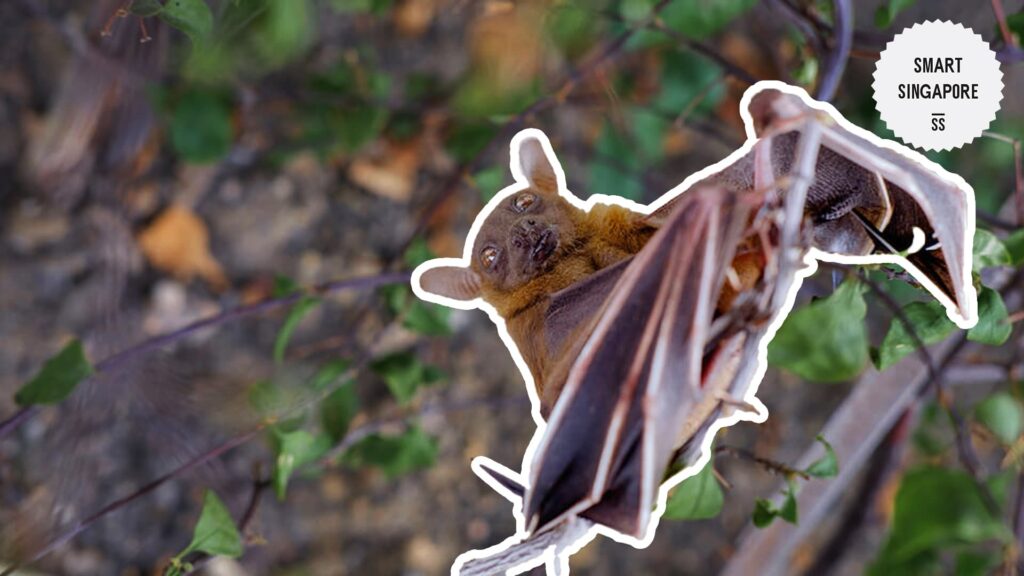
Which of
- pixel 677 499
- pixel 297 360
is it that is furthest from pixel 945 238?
pixel 297 360

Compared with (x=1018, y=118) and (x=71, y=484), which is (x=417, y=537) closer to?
(x=71, y=484)

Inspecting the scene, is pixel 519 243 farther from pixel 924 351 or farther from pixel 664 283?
pixel 924 351

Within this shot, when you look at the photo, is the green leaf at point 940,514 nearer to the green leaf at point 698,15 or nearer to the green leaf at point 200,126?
the green leaf at point 698,15

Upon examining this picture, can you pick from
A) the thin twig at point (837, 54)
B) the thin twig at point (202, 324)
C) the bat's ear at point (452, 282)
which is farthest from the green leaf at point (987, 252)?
the thin twig at point (202, 324)

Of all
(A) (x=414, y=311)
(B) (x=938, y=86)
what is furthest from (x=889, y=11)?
(A) (x=414, y=311)

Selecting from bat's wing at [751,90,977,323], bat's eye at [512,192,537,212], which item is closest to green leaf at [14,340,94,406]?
bat's eye at [512,192,537,212]

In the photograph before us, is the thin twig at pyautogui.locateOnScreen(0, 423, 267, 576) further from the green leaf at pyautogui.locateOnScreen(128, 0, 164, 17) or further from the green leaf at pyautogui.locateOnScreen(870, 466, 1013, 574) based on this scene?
the green leaf at pyautogui.locateOnScreen(870, 466, 1013, 574)

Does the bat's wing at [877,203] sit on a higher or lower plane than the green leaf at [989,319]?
higher

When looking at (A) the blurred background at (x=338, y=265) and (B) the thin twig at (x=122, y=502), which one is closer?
(B) the thin twig at (x=122, y=502)
